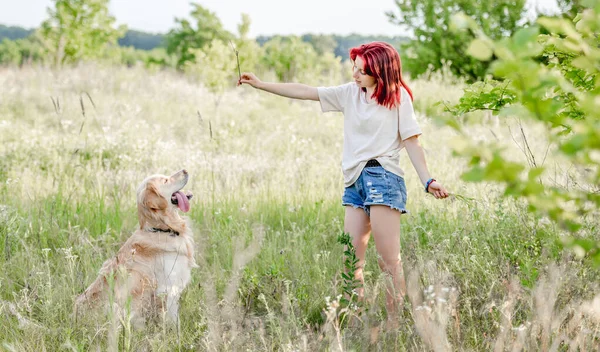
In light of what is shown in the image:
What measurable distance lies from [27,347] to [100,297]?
1.76ft

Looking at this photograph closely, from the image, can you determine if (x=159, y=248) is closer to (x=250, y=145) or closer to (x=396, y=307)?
(x=396, y=307)

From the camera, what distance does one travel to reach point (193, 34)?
31.1m

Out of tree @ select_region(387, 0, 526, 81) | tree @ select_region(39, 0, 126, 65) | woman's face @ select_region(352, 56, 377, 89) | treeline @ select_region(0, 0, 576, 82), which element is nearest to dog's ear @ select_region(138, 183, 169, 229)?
woman's face @ select_region(352, 56, 377, 89)

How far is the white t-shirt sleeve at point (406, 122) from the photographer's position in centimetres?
351

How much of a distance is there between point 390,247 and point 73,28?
20.4 meters

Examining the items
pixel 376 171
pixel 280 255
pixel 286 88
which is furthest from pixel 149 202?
pixel 376 171

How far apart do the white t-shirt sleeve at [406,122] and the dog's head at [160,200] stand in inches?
65.6

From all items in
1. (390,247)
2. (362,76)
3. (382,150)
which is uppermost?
(362,76)

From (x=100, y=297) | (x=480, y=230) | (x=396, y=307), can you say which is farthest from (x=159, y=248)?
(x=480, y=230)

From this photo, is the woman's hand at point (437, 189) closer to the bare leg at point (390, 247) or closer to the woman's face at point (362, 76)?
the bare leg at point (390, 247)

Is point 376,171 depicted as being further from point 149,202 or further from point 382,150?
point 149,202

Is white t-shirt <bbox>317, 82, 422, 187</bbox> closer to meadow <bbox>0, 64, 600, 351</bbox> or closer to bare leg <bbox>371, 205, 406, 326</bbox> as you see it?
bare leg <bbox>371, 205, 406, 326</bbox>

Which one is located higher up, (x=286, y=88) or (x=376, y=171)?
(x=286, y=88)

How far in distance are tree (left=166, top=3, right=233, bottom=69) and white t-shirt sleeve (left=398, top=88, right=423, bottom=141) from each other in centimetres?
2563
